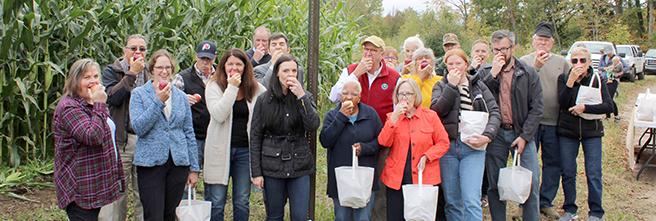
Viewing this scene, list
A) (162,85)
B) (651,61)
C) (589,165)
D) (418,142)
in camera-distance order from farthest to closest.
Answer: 1. (651,61)
2. (589,165)
3. (418,142)
4. (162,85)

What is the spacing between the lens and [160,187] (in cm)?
325

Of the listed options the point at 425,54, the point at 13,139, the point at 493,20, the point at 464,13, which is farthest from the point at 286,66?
the point at 493,20

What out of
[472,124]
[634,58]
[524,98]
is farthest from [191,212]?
[634,58]

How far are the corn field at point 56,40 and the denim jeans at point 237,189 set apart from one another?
5.77 ft

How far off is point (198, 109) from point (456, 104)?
7.42ft

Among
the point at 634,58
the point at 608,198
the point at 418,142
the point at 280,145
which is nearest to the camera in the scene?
the point at 280,145

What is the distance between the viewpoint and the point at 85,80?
2838 mm

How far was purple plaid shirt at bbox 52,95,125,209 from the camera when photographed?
2.74m

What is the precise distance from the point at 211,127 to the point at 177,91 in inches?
16.1

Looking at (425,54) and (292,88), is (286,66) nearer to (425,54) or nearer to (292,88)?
(292,88)

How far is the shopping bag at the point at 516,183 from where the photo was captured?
3666 millimetres

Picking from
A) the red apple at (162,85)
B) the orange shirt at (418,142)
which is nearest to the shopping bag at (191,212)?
the red apple at (162,85)

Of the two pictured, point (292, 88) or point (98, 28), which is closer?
point (292, 88)

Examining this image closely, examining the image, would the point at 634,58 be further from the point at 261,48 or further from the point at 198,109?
the point at 198,109
